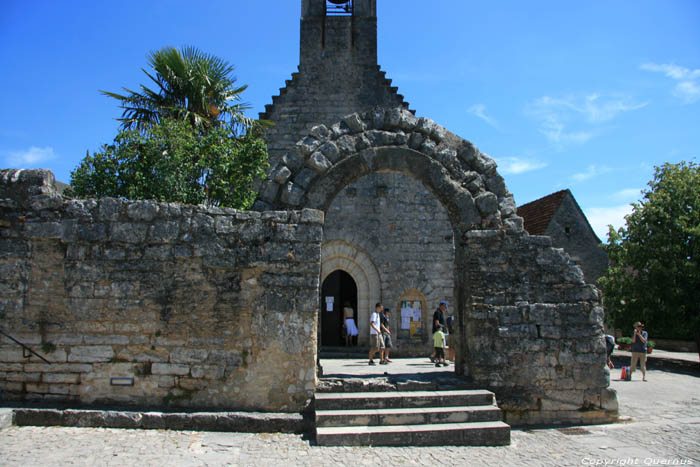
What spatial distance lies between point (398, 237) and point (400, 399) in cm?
815

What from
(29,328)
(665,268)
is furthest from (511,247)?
(665,268)

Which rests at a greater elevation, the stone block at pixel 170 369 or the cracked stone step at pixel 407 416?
the stone block at pixel 170 369

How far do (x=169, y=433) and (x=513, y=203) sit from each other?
5.45m

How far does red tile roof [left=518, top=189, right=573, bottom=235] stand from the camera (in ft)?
66.1

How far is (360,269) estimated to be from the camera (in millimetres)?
13812

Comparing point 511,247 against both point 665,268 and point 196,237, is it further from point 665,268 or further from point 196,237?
point 665,268

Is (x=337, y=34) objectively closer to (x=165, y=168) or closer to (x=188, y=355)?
(x=165, y=168)

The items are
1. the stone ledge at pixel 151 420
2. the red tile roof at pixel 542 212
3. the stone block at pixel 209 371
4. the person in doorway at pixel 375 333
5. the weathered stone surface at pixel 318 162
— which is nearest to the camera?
the stone ledge at pixel 151 420

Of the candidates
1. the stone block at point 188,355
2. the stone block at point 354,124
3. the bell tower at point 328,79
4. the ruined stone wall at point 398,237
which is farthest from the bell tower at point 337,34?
the stone block at point 188,355

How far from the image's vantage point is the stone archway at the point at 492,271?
623cm

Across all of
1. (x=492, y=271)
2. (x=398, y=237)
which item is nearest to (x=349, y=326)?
(x=398, y=237)

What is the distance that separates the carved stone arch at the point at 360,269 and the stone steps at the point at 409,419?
7.59 metres

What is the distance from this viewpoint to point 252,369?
5.71 m

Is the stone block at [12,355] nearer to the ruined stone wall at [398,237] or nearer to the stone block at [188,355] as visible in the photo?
the stone block at [188,355]
